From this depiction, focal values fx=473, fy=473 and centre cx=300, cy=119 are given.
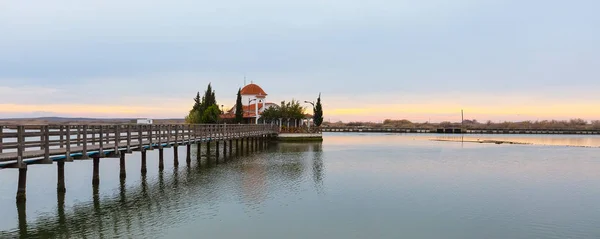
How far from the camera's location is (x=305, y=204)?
22078 millimetres

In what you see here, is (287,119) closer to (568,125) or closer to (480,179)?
(480,179)

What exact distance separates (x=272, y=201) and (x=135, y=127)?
10.6 m

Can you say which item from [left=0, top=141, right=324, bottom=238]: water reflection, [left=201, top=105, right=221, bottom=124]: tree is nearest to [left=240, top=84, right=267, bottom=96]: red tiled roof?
[left=201, top=105, right=221, bottom=124]: tree

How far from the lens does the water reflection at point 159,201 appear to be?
1700 centimetres

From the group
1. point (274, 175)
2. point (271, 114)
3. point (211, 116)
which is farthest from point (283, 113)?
point (274, 175)

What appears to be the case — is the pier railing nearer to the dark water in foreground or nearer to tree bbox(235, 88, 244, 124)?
the dark water in foreground

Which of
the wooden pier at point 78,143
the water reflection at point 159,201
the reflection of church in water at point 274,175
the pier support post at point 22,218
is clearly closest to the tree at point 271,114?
the reflection of church in water at point 274,175

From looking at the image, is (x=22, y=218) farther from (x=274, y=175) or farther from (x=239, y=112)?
(x=239, y=112)

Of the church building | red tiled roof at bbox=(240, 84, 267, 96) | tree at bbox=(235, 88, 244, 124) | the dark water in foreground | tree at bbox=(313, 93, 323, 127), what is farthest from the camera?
tree at bbox=(313, 93, 323, 127)

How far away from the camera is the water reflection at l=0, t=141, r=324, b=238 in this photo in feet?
55.8

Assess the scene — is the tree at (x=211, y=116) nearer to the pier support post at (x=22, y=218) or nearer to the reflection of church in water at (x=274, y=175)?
the reflection of church in water at (x=274, y=175)

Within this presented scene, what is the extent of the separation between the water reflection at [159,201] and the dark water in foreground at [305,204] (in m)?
0.05

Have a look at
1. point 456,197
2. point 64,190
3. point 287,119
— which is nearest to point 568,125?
point 287,119

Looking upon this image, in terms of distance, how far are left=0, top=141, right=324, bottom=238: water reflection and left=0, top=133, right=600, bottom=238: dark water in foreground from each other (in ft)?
0.17
